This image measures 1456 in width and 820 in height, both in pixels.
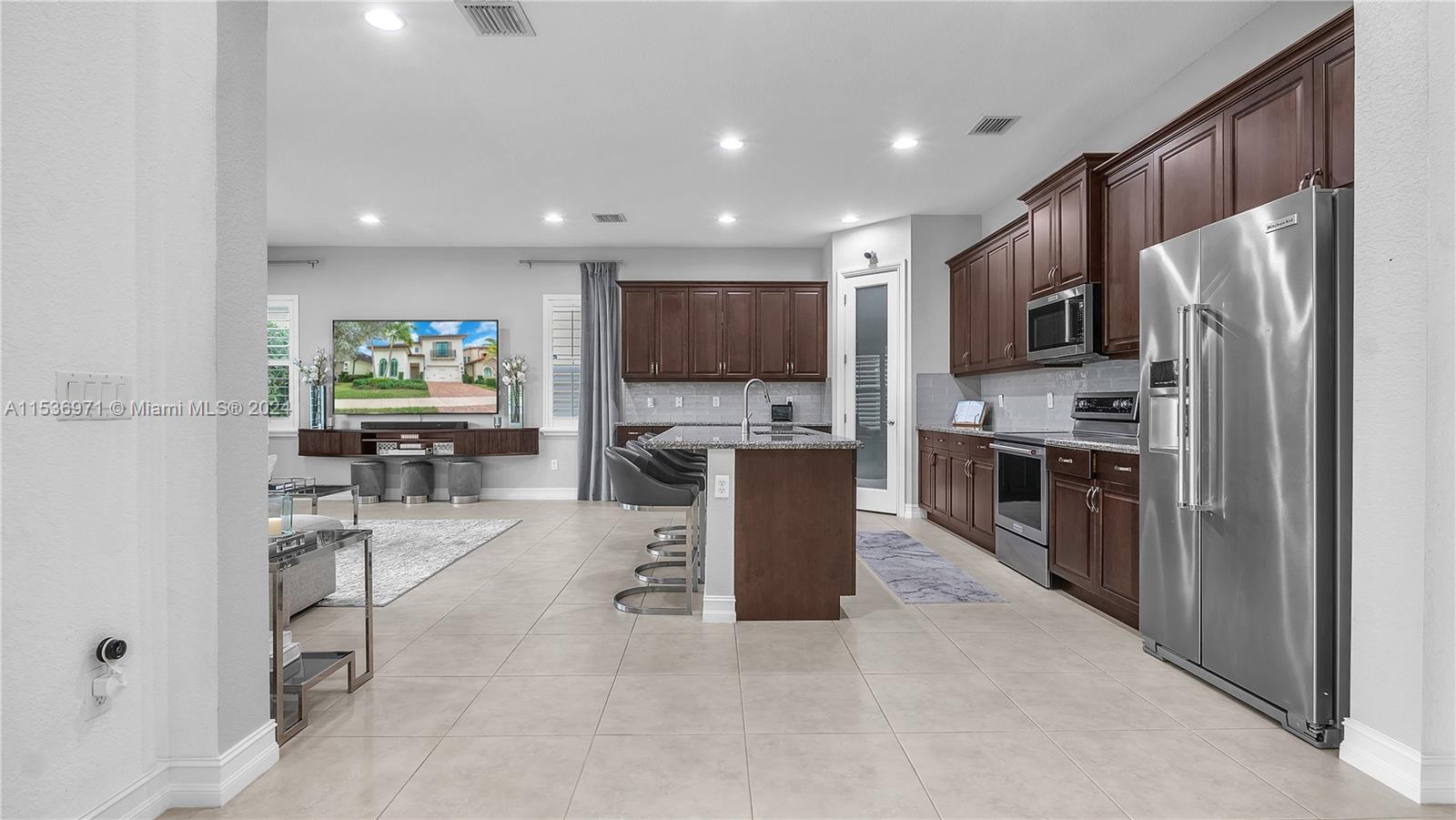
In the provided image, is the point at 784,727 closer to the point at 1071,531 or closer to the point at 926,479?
the point at 1071,531

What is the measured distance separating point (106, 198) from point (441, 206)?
4.99 meters

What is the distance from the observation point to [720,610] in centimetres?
348

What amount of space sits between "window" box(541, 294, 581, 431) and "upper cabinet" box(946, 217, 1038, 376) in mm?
4037

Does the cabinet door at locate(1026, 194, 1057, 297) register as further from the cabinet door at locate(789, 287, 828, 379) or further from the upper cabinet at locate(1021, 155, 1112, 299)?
the cabinet door at locate(789, 287, 828, 379)

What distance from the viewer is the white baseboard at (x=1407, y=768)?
6.24 ft

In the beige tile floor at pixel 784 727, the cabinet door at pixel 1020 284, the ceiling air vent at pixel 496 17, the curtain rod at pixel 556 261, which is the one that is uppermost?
the ceiling air vent at pixel 496 17

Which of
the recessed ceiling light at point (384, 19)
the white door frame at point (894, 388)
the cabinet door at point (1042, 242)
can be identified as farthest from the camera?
the white door frame at point (894, 388)

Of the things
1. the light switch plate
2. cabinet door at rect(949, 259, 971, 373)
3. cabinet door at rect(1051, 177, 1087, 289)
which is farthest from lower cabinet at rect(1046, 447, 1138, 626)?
the light switch plate

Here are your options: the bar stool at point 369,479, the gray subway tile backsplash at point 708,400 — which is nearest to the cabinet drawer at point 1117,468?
the gray subway tile backsplash at point 708,400

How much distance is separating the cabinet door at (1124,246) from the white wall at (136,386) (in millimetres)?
3894

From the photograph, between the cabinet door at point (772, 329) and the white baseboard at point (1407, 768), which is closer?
the white baseboard at point (1407, 768)

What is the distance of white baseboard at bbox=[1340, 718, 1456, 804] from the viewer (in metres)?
1.90

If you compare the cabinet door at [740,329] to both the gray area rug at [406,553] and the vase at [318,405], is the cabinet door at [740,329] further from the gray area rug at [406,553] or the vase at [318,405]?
the vase at [318,405]

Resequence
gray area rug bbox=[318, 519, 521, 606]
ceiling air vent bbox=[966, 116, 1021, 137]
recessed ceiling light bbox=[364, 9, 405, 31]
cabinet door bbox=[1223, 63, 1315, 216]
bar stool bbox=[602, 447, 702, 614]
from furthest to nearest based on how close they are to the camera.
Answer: ceiling air vent bbox=[966, 116, 1021, 137] < gray area rug bbox=[318, 519, 521, 606] < bar stool bbox=[602, 447, 702, 614] < recessed ceiling light bbox=[364, 9, 405, 31] < cabinet door bbox=[1223, 63, 1315, 216]
